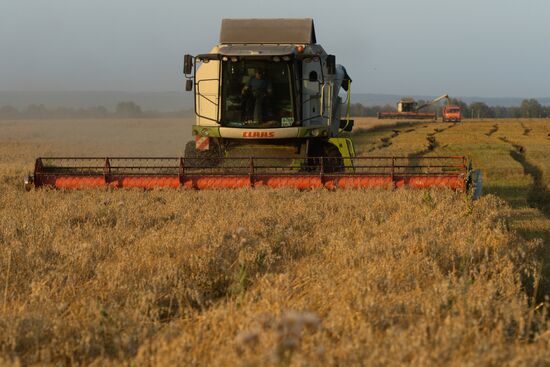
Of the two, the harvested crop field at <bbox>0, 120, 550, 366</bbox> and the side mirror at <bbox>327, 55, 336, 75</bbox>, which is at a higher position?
the side mirror at <bbox>327, 55, 336, 75</bbox>

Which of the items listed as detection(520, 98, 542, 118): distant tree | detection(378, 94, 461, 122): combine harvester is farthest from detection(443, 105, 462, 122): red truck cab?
detection(520, 98, 542, 118): distant tree

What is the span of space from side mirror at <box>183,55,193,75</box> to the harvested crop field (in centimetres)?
398

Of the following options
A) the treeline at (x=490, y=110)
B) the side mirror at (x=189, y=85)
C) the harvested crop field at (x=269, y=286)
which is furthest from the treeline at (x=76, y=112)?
the harvested crop field at (x=269, y=286)

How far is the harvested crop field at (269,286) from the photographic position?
271 cm

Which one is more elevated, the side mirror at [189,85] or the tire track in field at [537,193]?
the side mirror at [189,85]

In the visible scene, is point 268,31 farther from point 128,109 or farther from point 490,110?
point 490,110

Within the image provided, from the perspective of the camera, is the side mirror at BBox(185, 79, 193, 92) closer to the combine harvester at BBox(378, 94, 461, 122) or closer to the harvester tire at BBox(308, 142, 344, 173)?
the harvester tire at BBox(308, 142, 344, 173)

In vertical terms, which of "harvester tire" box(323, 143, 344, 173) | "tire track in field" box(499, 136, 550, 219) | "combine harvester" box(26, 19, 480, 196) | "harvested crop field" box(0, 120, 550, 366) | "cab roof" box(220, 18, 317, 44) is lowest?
"tire track in field" box(499, 136, 550, 219)

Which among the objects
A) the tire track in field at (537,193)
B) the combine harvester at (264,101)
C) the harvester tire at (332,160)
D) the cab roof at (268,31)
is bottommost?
the tire track in field at (537,193)

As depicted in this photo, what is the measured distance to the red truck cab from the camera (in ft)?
195

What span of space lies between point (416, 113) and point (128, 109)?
153 feet

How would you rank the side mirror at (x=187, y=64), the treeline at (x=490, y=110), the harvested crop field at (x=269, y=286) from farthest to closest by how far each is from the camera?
the treeline at (x=490, y=110) < the side mirror at (x=187, y=64) < the harvested crop field at (x=269, y=286)

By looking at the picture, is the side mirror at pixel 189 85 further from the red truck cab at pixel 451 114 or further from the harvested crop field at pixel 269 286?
the red truck cab at pixel 451 114

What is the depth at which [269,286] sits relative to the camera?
143 inches
